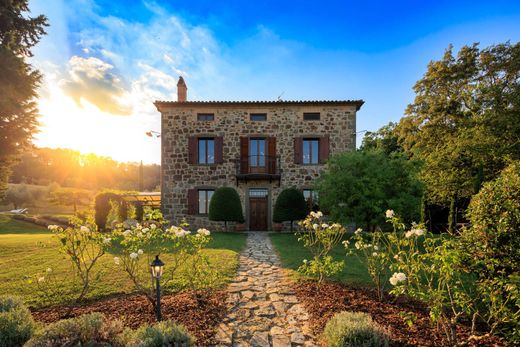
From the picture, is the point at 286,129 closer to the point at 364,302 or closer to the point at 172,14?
the point at 172,14

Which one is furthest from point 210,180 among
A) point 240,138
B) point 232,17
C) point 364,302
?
point 364,302

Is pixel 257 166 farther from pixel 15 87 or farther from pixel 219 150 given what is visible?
pixel 15 87

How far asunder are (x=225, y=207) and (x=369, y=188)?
22.8ft

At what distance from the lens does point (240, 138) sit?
14.1 metres

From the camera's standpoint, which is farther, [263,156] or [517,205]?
[263,156]

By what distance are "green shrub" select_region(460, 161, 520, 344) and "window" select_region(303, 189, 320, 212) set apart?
411 inches

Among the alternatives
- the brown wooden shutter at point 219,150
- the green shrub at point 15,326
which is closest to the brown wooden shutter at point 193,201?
the brown wooden shutter at point 219,150

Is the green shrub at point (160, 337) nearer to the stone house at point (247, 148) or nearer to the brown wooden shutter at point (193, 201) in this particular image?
the stone house at point (247, 148)

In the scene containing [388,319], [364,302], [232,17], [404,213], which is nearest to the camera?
[388,319]

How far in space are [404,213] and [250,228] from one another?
7.91 meters

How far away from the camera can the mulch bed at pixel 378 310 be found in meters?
2.92

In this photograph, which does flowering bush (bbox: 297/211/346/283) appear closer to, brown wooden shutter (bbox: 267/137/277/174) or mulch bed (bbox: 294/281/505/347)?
mulch bed (bbox: 294/281/505/347)

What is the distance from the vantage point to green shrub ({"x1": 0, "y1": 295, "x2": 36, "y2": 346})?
8.88ft

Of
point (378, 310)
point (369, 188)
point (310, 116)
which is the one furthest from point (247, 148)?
point (378, 310)
